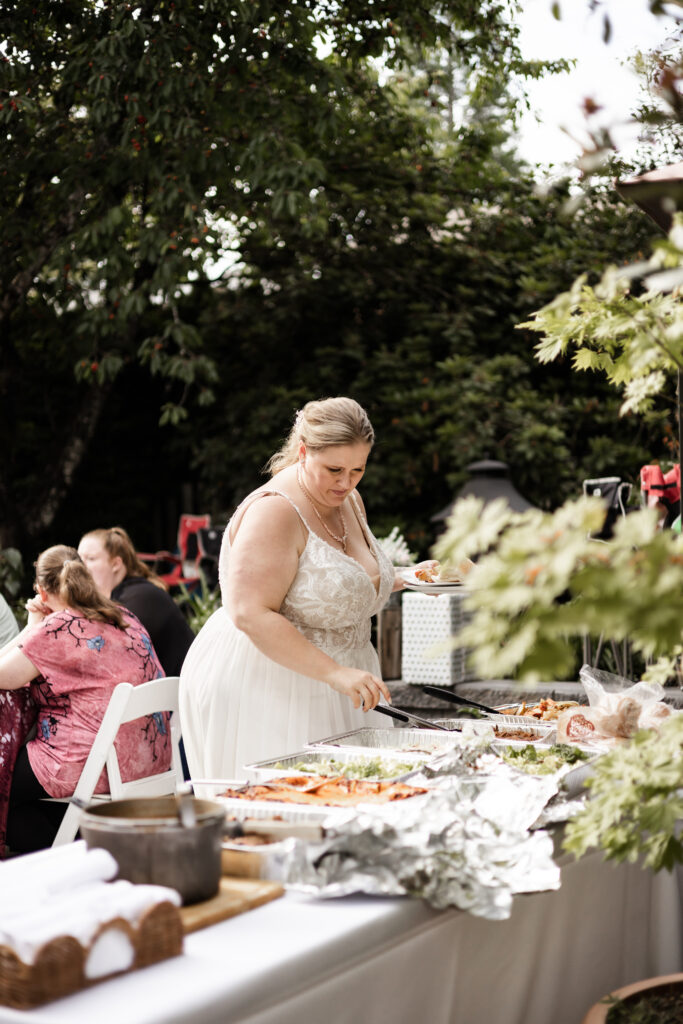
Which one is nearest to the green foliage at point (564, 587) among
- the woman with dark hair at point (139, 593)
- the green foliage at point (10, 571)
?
the woman with dark hair at point (139, 593)

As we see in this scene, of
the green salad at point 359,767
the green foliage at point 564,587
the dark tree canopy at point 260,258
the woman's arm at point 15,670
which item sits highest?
the dark tree canopy at point 260,258

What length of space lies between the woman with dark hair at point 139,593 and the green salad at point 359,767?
2.10 metres

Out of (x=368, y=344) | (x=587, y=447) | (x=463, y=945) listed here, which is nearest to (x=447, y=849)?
(x=463, y=945)

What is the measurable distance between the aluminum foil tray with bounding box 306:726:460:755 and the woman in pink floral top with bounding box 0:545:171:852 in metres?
1.31

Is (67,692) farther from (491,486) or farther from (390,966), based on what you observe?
(491,486)

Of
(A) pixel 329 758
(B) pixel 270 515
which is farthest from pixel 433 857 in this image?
(B) pixel 270 515

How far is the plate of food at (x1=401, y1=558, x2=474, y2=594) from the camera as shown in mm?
2585

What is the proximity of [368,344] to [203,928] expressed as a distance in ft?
27.5

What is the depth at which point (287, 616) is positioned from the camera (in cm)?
243

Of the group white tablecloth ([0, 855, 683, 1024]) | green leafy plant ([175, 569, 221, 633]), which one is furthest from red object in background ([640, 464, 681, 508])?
green leafy plant ([175, 569, 221, 633])

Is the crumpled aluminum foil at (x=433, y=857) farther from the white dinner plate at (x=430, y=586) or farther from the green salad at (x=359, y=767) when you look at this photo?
the white dinner plate at (x=430, y=586)

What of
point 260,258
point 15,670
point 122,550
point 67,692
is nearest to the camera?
point 15,670

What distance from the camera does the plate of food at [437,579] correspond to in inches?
102

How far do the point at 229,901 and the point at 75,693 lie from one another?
2.12 meters
